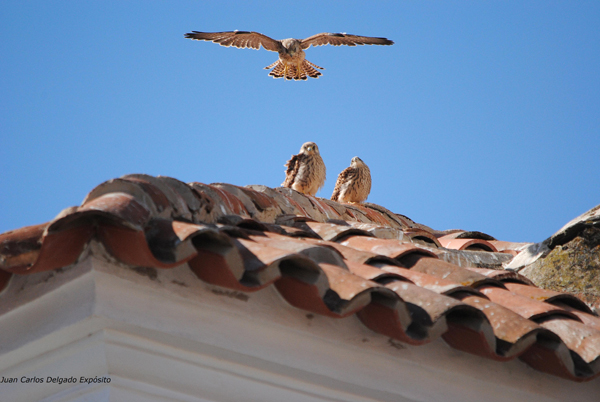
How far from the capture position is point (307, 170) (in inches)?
380

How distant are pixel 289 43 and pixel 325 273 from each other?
1206 centimetres

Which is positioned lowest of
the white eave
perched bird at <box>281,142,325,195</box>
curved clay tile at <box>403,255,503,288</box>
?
the white eave

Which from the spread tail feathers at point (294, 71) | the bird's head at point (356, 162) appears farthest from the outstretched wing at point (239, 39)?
the bird's head at point (356, 162)

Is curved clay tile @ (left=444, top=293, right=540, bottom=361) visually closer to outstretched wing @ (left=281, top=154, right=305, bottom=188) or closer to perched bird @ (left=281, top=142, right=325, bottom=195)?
perched bird @ (left=281, top=142, right=325, bottom=195)

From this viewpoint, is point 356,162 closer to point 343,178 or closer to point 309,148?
point 343,178

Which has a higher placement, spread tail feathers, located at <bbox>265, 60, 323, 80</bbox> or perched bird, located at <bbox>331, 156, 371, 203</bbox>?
spread tail feathers, located at <bbox>265, 60, 323, 80</bbox>

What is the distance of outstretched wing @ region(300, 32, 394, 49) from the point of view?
1254 cm

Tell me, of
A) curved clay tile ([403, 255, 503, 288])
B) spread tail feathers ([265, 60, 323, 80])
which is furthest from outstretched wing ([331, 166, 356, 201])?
curved clay tile ([403, 255, 503, 288])

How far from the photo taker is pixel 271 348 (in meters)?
2.09

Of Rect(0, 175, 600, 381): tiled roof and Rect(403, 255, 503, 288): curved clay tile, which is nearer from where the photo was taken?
Rect(0, 175, 600, 381): tiled roof

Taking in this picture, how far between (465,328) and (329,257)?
0.51m

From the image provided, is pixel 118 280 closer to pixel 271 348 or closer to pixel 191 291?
pixel 191 291

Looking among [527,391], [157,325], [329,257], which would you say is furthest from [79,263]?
[527,391]

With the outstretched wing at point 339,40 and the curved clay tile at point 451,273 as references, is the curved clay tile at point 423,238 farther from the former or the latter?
the outstretched wing at point 339,40
